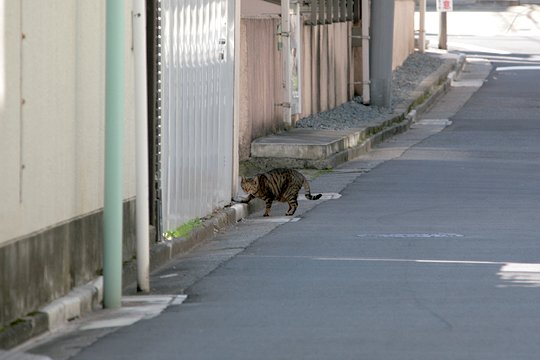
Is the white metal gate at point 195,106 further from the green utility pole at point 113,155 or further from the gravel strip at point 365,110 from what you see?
the gravel strip at point 365,110

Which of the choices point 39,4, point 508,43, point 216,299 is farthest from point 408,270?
point 508,43

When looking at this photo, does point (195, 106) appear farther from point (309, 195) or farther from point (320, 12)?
point (320, 12)

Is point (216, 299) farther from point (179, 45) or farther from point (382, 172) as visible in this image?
point (382, 172)

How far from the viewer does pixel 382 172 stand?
Result: 72.8 ft

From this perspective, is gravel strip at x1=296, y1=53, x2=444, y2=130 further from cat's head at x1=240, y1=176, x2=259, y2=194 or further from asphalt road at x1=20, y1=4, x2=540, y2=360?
cat's head at x1=240, y1=176, x2=259, y2=194

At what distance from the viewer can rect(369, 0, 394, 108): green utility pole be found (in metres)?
30.6

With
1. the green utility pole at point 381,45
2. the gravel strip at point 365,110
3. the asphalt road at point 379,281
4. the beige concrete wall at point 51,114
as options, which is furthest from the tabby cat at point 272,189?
the green utility pole at point 381,45

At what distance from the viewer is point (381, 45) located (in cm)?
3081

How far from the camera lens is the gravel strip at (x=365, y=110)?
2709cm

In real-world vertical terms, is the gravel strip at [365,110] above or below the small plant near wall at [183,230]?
above

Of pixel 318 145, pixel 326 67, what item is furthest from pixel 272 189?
pixel 326 67

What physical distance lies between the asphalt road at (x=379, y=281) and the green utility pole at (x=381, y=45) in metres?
8.06

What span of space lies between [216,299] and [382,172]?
11.6 meters

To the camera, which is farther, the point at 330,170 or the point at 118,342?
the point at 330,170
